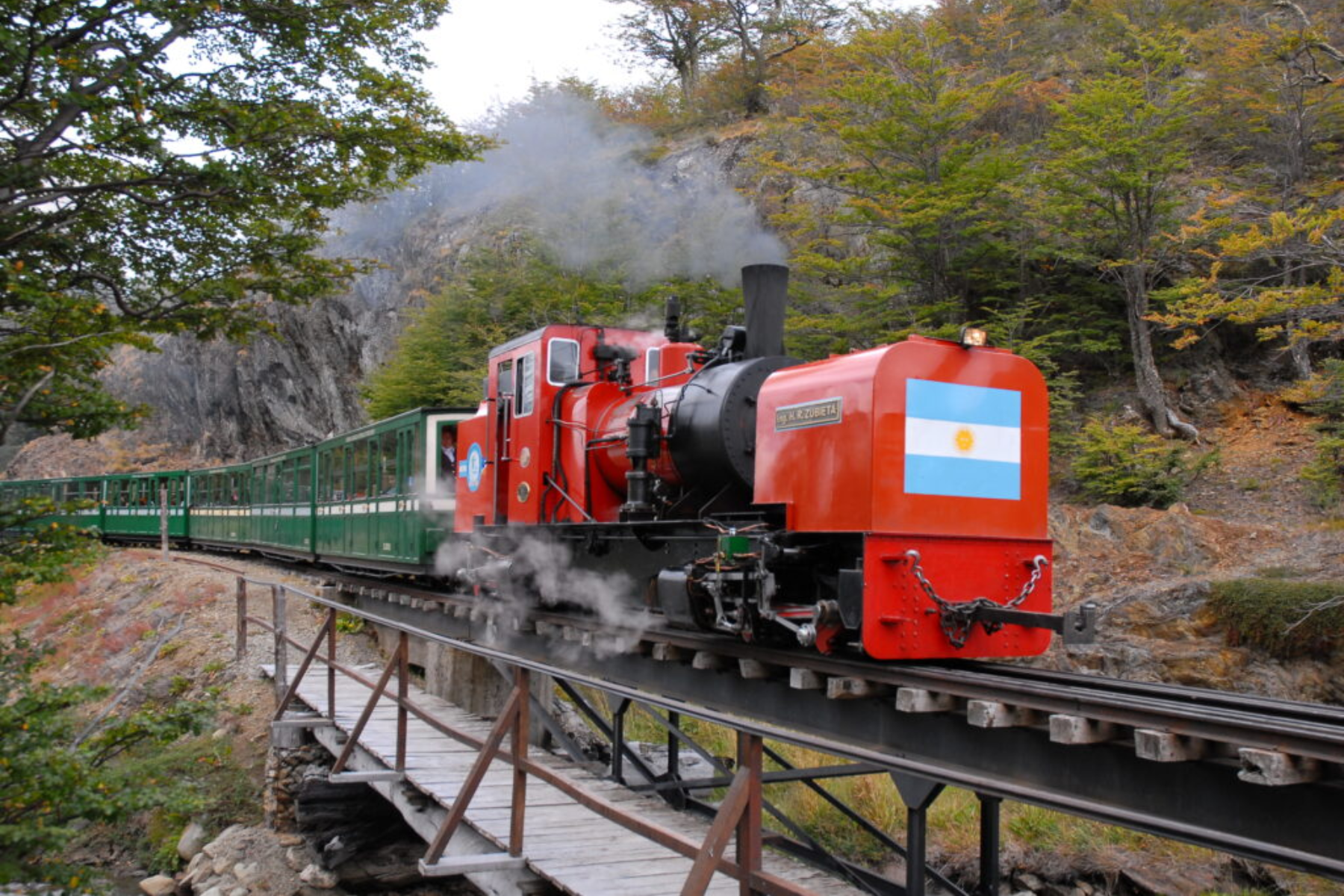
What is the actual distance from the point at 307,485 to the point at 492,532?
9898mm

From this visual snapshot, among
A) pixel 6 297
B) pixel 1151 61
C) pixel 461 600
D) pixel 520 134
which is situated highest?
pixel 520 134

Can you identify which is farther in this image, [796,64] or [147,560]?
[796,64]

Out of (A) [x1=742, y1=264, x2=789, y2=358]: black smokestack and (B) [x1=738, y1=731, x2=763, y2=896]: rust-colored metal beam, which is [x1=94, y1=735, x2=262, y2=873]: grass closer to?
(A) [x1=742, y1=264, x2=789, y2=358]: black smokestack

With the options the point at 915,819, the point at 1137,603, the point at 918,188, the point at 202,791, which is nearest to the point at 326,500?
the point at 202,791

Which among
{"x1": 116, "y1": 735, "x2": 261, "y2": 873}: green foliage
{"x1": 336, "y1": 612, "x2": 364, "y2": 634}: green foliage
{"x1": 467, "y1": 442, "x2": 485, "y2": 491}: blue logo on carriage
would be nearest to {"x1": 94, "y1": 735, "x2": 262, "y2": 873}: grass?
{"x1": 116, "y1": 735, "x2": 261, "y2": 873}: green foliage

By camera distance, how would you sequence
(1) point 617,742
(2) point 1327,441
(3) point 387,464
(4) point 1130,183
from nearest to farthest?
(1) point 617,742
(2) point 1327,441
(3) point 387,464
(4) point 1130,183

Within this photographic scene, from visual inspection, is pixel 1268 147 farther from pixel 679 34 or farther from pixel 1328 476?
pixel 679 34

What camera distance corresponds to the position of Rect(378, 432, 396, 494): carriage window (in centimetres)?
1436

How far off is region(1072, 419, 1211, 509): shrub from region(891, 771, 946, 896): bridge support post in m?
10.6

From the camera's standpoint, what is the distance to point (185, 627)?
15898 millimetres

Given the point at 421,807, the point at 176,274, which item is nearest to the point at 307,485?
the point at 176,274

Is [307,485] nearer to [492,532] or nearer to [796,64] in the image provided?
[492,532]

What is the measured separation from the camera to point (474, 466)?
11672 millimetres

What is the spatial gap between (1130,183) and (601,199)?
13999 mm
